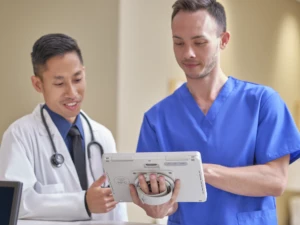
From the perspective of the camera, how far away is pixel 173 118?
4.99 feet

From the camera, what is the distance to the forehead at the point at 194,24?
136 centimetres

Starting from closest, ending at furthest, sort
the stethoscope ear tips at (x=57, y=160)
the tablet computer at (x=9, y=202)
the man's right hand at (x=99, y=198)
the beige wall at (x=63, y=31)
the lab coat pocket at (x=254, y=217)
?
the tablet computer at (x=9, y=202) → the lab coat pocket at (x=254, y=217) → the man's right hand at (x=99, y=198) → the stethoscope ear tips at (x=57, y=160) → the beige wall at (x=63, y=31)

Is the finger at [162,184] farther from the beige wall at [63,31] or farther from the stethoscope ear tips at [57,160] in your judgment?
the beige wall at [63,31]

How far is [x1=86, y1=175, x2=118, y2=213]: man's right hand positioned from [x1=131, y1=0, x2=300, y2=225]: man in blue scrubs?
0.19 m

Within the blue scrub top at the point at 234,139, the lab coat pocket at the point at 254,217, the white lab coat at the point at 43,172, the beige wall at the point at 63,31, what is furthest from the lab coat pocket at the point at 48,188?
the beige wall at the point at 63,31

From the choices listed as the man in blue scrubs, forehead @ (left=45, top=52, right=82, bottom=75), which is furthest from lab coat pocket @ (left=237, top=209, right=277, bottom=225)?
forehead @ (left=45, top=52, right=82, bottom=75)

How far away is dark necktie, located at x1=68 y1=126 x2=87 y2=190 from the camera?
5.66ft

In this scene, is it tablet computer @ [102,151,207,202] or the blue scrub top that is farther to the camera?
the blue scrub top

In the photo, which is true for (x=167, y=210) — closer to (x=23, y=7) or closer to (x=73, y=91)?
(x=73, y=91)

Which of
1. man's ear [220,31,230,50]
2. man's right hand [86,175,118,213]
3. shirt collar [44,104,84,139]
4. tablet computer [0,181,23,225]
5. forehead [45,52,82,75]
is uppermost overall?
man's ear [220,31,230,50]

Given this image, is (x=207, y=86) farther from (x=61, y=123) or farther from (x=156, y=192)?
(x=61, y=123)

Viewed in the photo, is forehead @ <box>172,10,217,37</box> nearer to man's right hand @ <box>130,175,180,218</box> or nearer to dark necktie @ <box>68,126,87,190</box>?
man's right hand @ <box>130,175,180,218</box>

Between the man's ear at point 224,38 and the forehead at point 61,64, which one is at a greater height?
the man's ear at point 224,38

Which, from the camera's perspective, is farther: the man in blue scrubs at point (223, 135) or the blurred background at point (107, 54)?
the blurred background at point (107, 54)
